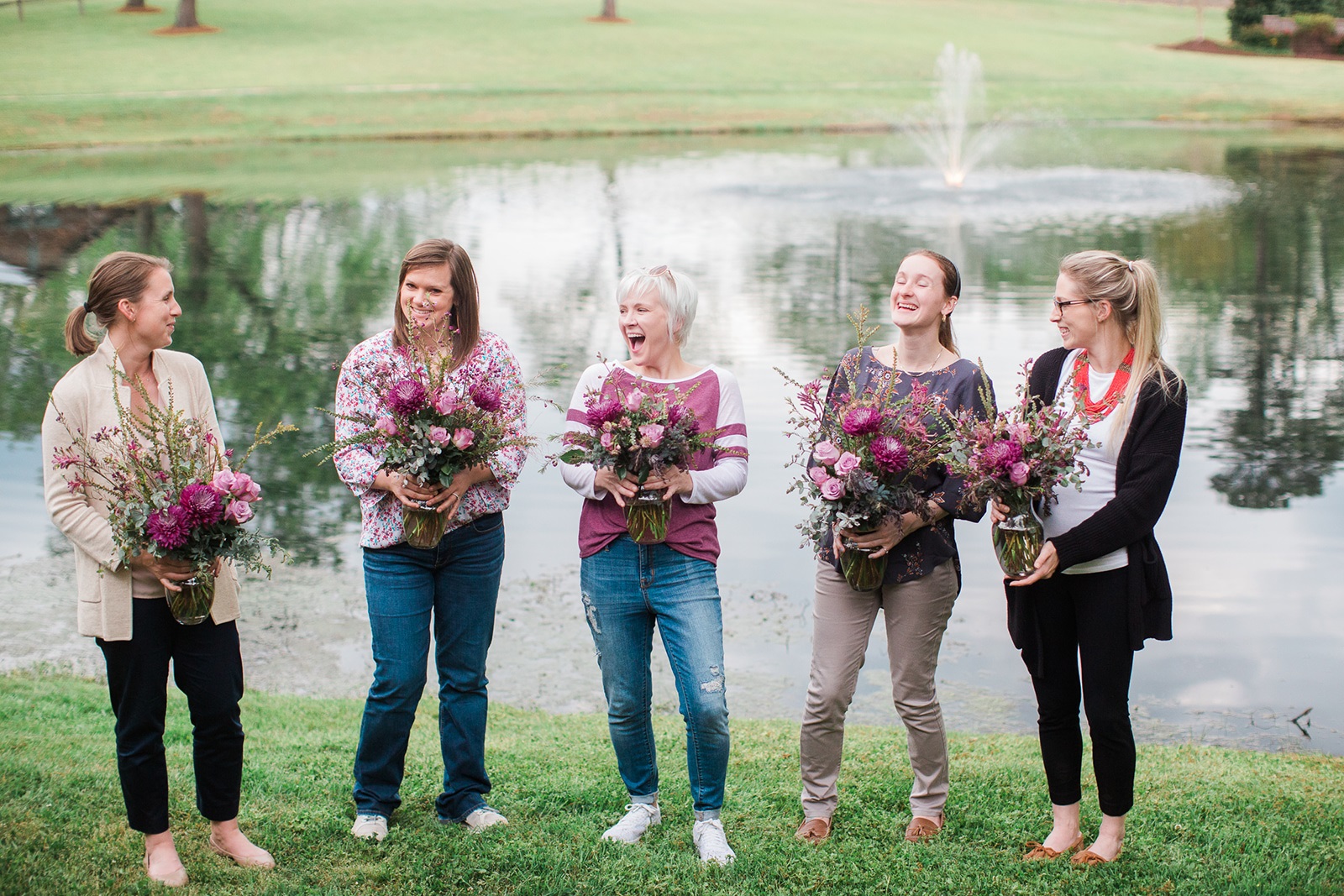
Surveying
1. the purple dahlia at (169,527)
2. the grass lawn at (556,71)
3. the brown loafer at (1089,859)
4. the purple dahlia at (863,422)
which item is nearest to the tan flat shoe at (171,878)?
the purple dahlia at (169,527)

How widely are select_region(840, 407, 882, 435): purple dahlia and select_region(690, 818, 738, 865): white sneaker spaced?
149 centimetres

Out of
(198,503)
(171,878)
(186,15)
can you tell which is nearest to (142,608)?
(198,503)

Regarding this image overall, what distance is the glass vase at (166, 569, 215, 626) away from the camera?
4.03 meters

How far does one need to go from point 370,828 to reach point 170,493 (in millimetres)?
1426

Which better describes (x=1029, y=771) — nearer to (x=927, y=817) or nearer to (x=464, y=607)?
(x=927, y=817)

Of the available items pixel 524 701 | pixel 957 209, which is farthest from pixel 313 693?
pixel 957 209

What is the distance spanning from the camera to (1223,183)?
27828 millimetres

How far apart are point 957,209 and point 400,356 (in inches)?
868

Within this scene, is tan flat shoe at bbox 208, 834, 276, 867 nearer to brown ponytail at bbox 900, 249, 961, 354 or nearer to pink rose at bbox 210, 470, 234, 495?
pink rose at bbox 210, 470, 234, 495

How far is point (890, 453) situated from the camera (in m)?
4.11

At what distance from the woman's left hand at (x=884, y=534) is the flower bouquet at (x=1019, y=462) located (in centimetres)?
22

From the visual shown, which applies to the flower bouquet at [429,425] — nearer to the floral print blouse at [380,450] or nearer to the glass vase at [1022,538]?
the floral print blouse at [380,450]

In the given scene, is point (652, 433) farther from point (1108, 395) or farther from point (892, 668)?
point (1108, 395)

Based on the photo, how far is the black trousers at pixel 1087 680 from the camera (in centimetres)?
425
